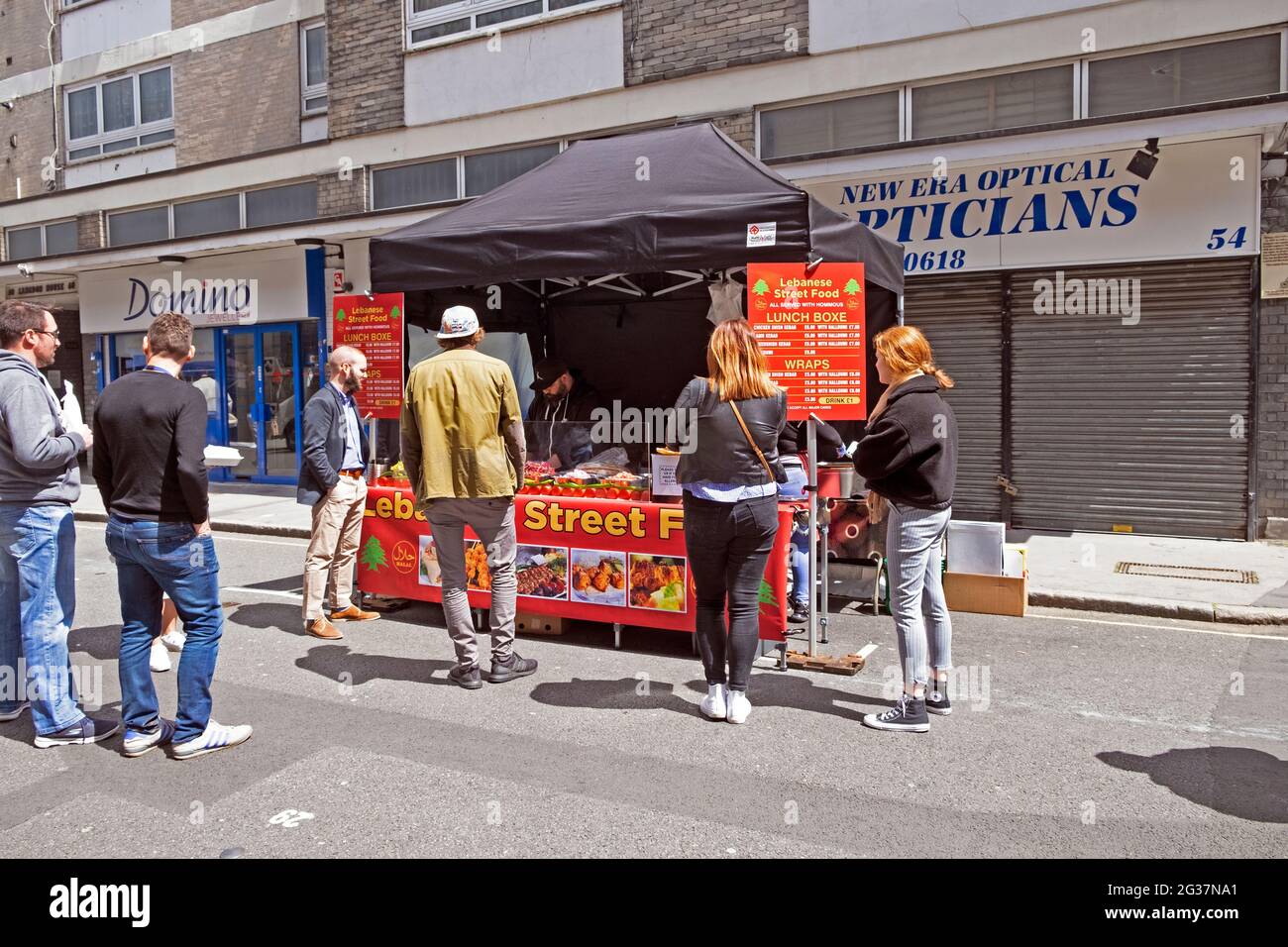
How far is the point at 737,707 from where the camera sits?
4844mm

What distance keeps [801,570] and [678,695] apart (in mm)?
1740

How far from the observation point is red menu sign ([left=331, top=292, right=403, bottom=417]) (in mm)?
7605

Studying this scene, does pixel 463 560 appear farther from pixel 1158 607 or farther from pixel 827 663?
pixel 1158 607

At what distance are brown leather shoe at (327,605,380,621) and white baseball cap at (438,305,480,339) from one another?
247cm

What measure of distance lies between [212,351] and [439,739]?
1393 centimetres

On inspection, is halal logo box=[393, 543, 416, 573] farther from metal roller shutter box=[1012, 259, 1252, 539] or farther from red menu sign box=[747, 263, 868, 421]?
metal roller shutter box=[1012, 259, 1252, 539]

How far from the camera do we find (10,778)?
4.19m

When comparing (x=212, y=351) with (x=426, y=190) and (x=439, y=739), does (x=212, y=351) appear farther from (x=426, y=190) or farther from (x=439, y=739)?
(x=439, y=739)

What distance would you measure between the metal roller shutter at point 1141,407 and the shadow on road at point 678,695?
19.5 feet

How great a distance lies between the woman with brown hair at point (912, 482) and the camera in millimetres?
4660

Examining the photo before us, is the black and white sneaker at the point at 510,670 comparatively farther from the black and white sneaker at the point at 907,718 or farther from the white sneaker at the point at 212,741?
the black and white sneaker at the point at 907,718

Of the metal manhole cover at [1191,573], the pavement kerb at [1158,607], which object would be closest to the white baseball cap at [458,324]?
the pavement kerb at [1158,607]

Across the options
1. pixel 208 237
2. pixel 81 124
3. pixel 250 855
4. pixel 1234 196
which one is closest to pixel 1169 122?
pixel 1234 196
